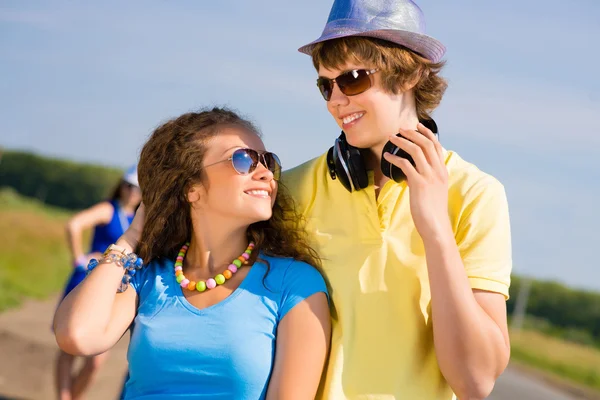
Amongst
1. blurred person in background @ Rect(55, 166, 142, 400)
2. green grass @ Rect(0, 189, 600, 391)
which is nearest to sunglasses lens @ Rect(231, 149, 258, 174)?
blurred person in background @ Rect(55, 166, 142, 400)

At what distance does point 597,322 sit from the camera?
33.3m

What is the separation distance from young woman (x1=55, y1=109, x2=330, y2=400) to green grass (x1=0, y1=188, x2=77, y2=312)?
9.56m

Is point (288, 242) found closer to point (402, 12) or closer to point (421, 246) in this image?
point (421, 246)

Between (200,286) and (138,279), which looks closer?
(200,286)

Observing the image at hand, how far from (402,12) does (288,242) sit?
3.34 feet

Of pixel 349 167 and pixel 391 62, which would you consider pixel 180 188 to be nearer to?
pixel 349 167

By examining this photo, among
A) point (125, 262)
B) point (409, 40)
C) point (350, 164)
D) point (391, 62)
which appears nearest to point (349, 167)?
point (350, 164)

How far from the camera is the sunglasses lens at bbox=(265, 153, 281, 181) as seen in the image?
340cm

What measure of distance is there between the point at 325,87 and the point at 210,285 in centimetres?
93

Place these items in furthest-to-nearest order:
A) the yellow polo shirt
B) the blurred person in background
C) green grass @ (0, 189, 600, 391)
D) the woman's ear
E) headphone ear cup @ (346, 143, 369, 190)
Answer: green grass @ (0, 189, 600, 391)
the blurred person in background
the woman's ear
headphone ear cup @ (346, 143, 369, 190)
the yellow polo shirt

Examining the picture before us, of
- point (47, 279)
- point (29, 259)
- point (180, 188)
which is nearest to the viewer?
point (180, 188)

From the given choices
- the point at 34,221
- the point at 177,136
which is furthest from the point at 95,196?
the point at 177,136

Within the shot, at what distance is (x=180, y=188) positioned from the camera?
3537mm

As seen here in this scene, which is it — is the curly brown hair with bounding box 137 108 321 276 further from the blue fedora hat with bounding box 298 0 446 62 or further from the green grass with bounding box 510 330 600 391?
the green grass with bounding box 510 330 600 391
